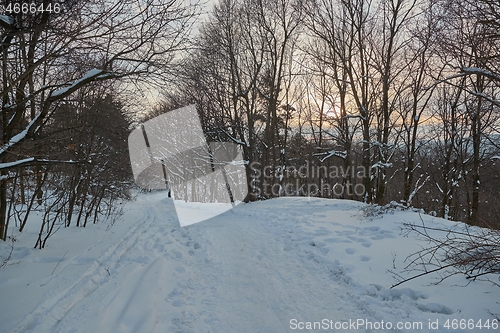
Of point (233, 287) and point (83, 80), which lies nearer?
point (83, 80)

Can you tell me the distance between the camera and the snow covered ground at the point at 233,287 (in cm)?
333

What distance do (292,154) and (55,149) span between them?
23.9 meters

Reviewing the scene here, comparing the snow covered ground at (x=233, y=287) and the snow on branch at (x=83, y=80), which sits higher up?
the snow on branch at (x=83, y=80)

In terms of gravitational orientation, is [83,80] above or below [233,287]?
above

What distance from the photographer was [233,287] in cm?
441

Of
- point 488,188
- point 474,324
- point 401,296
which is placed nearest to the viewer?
point 474,324

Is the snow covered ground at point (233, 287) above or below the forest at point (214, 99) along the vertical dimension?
below

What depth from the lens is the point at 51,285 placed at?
4242 millimetres

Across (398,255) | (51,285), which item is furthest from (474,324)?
(51,285)

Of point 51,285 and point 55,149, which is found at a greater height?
point 55,149

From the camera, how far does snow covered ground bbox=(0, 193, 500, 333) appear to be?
3.33m

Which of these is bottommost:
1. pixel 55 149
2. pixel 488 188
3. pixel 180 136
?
pixel 488 188

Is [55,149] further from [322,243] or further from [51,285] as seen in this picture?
[322,243]

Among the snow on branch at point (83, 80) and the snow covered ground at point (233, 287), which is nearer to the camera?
the snow covered ground at point (233, 287)
